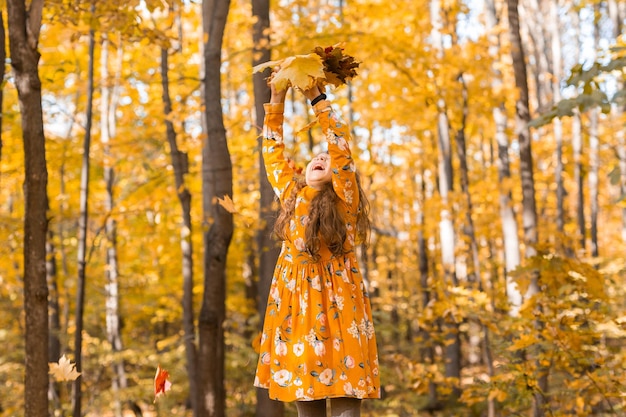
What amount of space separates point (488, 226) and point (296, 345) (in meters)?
12.4

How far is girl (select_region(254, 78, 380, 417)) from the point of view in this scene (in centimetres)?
293

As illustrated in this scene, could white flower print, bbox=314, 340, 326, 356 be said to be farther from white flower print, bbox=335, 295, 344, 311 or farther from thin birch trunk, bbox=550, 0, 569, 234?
thin birch trunk, bbox=550, 0, 569, 234

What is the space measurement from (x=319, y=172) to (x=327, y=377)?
96 cm

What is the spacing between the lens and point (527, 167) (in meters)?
5.95

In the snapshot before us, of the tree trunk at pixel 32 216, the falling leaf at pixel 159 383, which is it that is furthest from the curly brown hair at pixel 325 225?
the tree trunk at pixel 32 216

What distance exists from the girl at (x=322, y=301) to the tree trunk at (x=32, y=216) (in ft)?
3.60

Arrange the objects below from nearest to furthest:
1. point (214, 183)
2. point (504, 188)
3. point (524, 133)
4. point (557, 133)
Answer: point (214, 183), point (524, 133), point (504, 188), point (557, 133)

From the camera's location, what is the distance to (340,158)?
120 inches

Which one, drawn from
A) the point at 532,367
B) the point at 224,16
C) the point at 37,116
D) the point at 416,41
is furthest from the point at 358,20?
the point at 37,116

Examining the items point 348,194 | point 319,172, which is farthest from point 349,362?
point 319,172

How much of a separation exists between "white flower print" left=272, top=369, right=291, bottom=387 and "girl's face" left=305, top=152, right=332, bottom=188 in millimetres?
890

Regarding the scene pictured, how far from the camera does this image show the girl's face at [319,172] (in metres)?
3.11

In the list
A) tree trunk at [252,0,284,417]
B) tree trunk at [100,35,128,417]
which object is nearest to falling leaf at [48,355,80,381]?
tree trunk at [252,0,284,417]

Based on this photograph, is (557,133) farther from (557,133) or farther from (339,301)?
(339,301)
